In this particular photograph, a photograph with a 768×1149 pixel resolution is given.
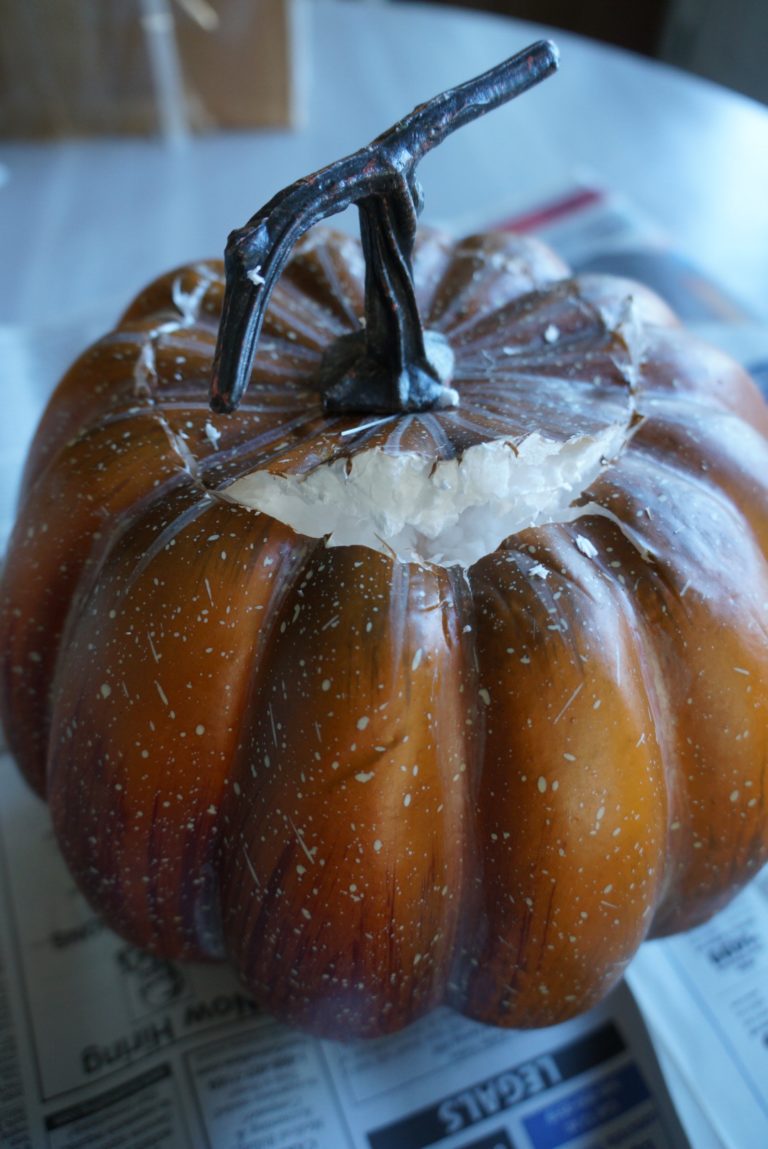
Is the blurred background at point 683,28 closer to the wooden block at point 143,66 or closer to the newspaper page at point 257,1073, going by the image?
the wooden block at point 143,66

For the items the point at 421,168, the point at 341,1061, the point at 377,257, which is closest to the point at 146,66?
the point at 421,168

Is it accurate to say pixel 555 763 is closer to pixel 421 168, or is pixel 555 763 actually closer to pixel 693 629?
pixel 693 629

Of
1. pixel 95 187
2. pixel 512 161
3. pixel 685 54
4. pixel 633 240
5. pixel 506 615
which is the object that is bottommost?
pixel 506 615

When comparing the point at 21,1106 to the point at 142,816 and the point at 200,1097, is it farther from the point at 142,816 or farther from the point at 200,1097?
the point at 142,816

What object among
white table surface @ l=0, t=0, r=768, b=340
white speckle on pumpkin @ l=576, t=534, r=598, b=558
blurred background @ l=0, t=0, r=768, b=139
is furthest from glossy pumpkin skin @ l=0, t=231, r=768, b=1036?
blurred background @ l=0, t=0, r=768, b=139

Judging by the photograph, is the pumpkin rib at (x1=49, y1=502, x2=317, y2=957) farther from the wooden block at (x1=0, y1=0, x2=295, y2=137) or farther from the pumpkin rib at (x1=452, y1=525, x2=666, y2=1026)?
the wooden block at (x1=0, y1=0, x2=295, y2=137)

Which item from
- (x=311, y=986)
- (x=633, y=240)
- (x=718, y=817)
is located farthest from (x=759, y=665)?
(x=633, y=240)
